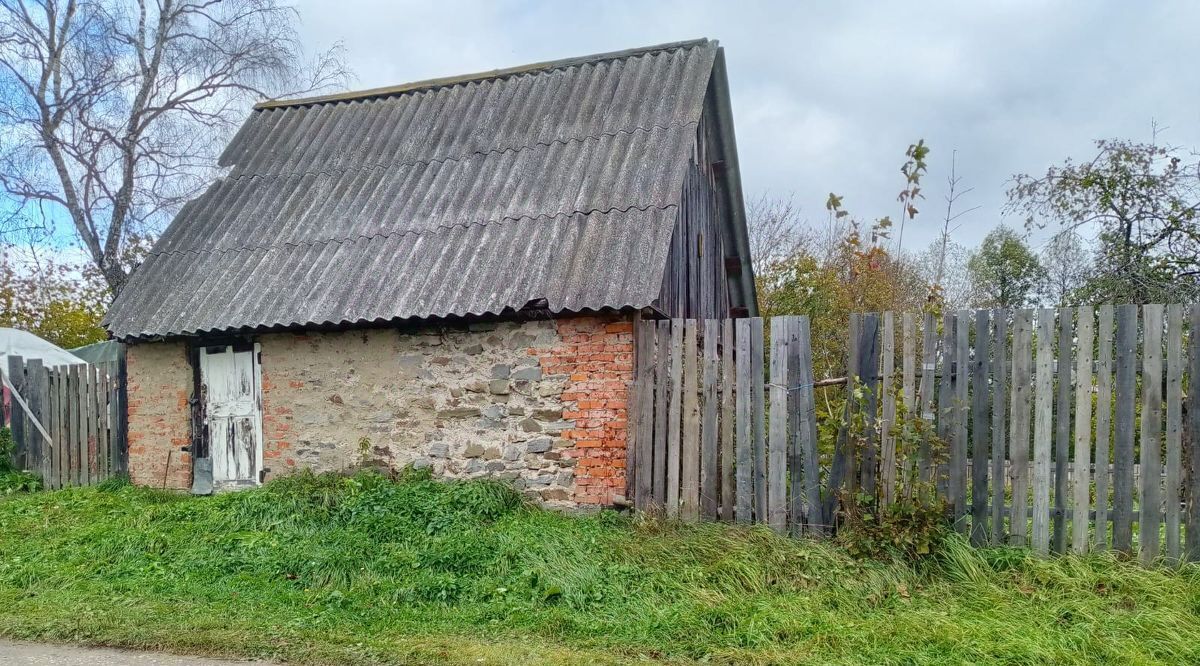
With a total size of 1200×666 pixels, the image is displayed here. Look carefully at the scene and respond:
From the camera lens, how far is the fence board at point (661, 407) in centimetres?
664

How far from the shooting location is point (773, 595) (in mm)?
5047

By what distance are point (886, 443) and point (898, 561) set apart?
934 mm

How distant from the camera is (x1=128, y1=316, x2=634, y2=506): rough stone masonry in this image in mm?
6941

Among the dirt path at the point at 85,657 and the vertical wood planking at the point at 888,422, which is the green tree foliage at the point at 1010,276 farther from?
the dirt path at the point at 85,657

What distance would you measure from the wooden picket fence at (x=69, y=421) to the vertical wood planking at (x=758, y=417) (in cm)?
834

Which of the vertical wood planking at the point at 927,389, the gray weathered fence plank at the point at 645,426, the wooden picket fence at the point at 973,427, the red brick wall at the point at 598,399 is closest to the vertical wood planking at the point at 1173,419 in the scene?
the wooden picket fence at the point at 973,427

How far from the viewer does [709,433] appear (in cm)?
645

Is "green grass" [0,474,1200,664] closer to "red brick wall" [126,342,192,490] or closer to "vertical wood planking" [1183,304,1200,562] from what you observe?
"vertical wood planking" [1183,304,1200,562]

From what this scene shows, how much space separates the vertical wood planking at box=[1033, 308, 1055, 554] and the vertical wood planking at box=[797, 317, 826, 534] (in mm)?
1545

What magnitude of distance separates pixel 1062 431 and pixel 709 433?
2654 millimetres

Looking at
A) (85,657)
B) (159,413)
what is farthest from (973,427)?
(159,413)

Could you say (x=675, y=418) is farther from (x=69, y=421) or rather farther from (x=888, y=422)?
(x=69, y=421)

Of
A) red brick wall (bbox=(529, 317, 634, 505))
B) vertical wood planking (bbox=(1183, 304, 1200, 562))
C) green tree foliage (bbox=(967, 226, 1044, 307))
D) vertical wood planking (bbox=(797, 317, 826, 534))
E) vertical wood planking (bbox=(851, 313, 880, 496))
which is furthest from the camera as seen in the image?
green tree foliage (bbox=(967, 226, 1044, 307))

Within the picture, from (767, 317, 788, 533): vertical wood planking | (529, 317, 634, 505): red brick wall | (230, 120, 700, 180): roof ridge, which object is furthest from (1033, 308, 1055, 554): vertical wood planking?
(230, 120, 700, 180): roof ridge
